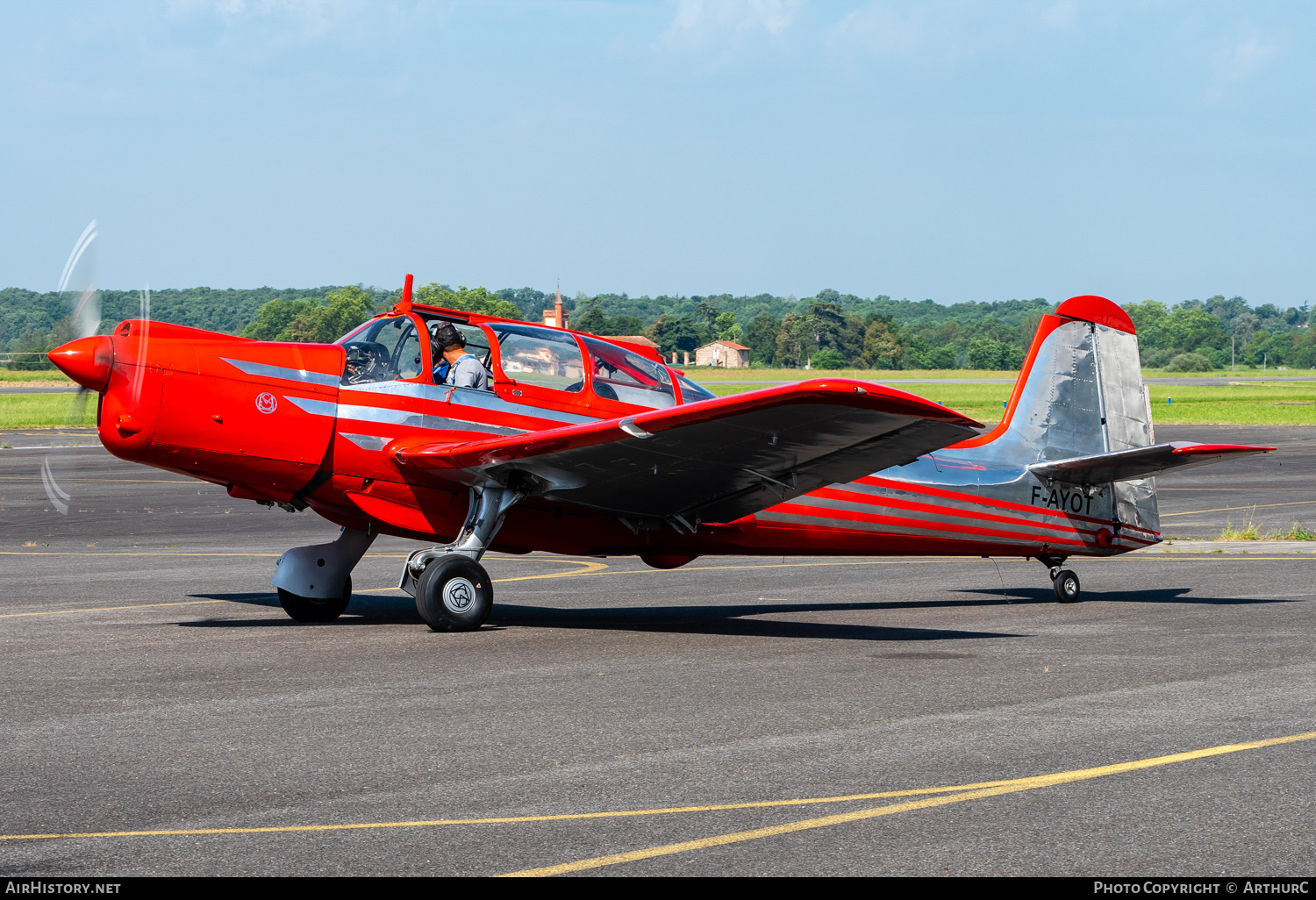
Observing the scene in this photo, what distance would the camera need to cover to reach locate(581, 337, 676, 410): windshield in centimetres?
1215

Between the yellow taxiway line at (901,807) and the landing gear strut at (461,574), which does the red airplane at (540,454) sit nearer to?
the landing gear strut at (461,574)

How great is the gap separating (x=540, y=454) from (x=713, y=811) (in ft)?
17.8

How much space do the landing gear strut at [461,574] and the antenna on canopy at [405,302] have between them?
174 cm

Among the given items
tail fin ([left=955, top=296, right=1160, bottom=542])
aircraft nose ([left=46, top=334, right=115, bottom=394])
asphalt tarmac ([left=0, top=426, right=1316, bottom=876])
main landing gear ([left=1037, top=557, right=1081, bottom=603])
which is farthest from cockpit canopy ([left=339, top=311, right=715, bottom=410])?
main landing gear ([left=1037, top=557, right=1081, bottom=603])

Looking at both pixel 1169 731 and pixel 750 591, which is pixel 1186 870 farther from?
pixel 750 591

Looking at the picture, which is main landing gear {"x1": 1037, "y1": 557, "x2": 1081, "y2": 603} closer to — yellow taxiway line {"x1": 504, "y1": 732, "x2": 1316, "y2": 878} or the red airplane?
the red airplane

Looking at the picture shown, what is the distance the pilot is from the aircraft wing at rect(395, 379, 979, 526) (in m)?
0.65

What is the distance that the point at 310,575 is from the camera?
12000mm

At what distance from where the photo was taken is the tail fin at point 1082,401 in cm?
1416

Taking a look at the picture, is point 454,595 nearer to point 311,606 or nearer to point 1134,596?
point 311,606

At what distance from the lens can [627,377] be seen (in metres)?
12.3

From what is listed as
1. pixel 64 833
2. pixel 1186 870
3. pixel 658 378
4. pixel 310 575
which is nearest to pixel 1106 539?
pixel 658 378

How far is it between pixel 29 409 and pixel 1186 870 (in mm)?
68110
